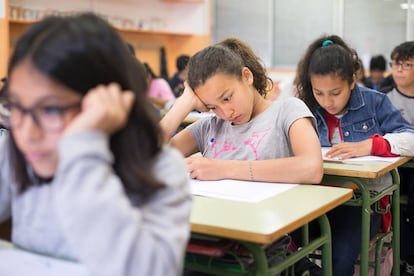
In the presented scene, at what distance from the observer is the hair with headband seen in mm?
2467

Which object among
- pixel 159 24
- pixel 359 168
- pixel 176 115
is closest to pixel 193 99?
pixel 176 115

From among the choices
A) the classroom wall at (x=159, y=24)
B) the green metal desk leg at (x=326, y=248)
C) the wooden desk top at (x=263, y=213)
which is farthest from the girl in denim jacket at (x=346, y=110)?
the classroom wall at (x=159, y=24)

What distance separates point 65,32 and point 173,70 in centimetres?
635

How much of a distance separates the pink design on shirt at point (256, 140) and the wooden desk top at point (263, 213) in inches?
12.0

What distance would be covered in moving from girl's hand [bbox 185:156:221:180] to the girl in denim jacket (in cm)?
65

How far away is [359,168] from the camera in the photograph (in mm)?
2020

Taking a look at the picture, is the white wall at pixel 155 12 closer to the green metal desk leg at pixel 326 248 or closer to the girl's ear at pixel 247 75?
the girl's ear at pixel 247 75

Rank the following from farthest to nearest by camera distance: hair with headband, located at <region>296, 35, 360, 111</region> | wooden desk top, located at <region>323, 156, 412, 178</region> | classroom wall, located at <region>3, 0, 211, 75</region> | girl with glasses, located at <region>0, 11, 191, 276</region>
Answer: classroom wall, located at <region>3, 0, 211, 75</region>, hair with headband, located at <region>296, 35, 360, 111</region>, wooden desk top, located at <region>323, 156, 412, 178</region>, girl with glasses, located at <region>0, 11, 191, 276</region>

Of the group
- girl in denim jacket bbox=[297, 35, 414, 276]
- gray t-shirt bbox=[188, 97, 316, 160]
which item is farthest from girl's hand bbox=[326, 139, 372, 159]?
gray t-shirt bbox=[188, 97, 316, 160]

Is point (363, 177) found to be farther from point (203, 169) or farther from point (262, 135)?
point (203, 169)

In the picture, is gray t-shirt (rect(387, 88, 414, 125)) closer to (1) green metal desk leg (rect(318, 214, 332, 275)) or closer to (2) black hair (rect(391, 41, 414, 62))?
(2) black hair (rect(391, 41, 414, 62))

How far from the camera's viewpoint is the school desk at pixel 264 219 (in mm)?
1255

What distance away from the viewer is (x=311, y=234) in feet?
7.28

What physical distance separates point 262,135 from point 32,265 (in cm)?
109
